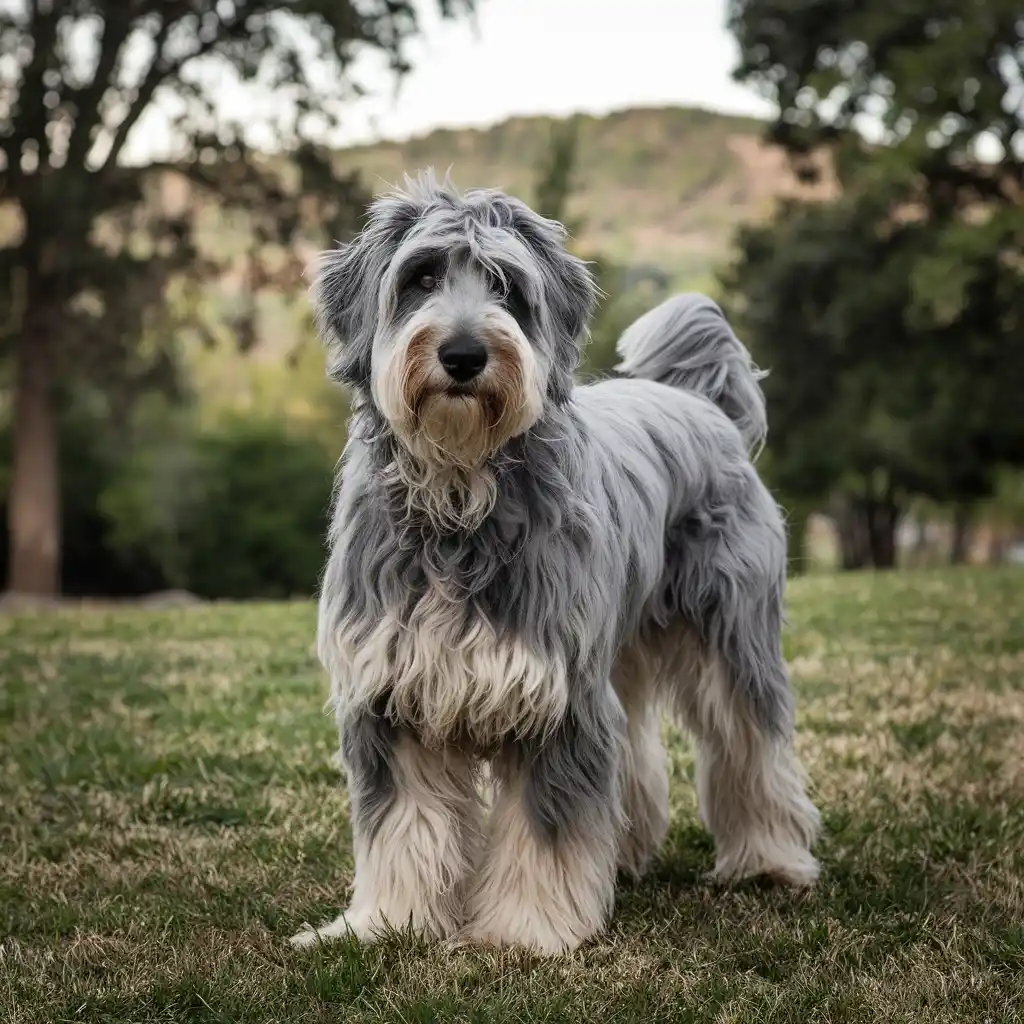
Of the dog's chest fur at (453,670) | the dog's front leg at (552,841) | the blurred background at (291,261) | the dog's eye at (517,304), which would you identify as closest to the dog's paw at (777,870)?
the dog's front leg at (552,841)

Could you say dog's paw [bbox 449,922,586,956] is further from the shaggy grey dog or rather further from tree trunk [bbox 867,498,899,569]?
tree trunk [bbox 867,498,899,569]

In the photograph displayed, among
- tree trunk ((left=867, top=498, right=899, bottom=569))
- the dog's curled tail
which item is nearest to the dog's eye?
the dog's curled tail

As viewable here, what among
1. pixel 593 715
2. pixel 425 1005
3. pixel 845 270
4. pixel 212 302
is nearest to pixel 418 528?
pixel 593 715

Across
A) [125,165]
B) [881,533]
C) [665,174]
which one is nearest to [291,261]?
[125,165]

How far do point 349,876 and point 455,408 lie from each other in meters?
2.02

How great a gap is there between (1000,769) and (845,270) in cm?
2188

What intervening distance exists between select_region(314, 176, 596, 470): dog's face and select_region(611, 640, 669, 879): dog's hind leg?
4.74 ft

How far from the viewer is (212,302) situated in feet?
83.7

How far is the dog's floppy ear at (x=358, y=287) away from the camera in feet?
13.6

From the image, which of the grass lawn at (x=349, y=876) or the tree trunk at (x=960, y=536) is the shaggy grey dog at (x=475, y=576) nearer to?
the grass lawn at (x=349, y=876)

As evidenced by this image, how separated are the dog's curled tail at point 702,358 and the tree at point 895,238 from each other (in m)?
17.3

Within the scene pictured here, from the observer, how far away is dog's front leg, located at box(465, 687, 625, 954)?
4.27 metres

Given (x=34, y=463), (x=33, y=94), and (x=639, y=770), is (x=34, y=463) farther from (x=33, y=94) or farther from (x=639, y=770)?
(x=639, y=770)

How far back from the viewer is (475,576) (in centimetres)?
415
